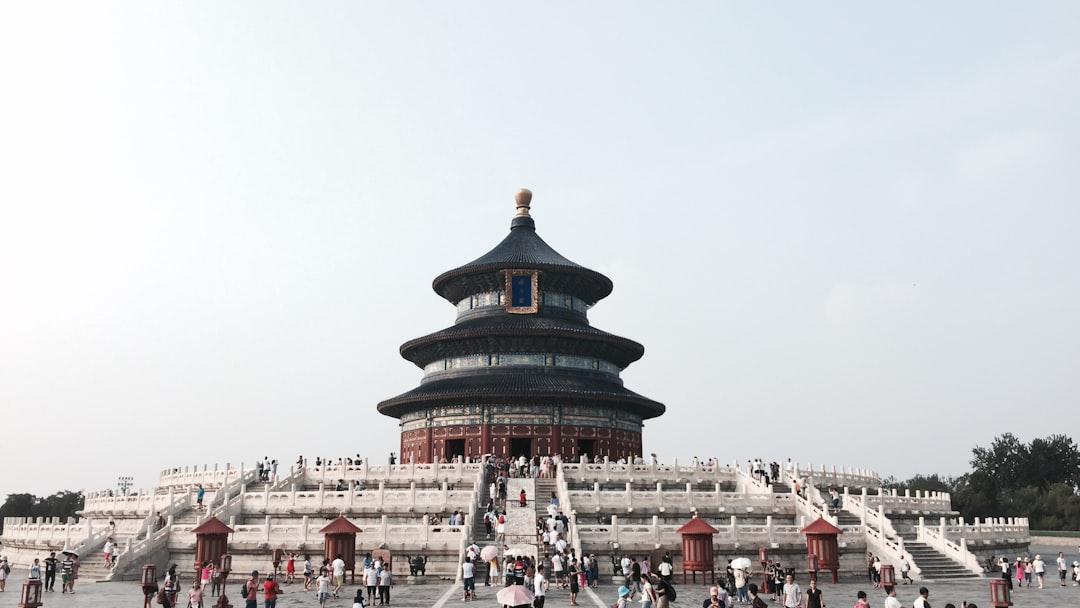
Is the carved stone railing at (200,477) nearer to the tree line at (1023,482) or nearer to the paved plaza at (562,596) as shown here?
the paved plaza at (562,596)

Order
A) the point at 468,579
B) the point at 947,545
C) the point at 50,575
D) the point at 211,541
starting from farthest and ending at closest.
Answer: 1. the point at 947,545
2. the point at 50,575
3. the point at 211,541
4. the point at 468,579

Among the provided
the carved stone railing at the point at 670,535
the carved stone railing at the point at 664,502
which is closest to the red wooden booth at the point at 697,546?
the carved stone railing at the point at 670,535

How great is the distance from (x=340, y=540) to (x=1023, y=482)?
8346cm

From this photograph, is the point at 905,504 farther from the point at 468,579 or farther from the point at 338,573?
the point at 338,573

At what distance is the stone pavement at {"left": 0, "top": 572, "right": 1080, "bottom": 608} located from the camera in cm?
2466

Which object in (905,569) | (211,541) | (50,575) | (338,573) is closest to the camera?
(338,573)

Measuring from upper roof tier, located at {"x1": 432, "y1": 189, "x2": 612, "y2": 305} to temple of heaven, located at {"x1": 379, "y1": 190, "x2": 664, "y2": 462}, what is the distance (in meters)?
0.07

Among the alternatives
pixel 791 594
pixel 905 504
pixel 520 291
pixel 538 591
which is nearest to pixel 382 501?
pixel 538 591

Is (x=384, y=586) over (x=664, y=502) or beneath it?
beneath

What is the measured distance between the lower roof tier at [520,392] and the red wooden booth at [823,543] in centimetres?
2191

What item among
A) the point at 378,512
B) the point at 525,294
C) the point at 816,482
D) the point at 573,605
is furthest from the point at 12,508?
the point at 573,605

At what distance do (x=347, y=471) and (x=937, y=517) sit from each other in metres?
24.9

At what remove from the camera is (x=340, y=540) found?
29203 millimetres

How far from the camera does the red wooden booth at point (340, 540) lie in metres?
29.0
